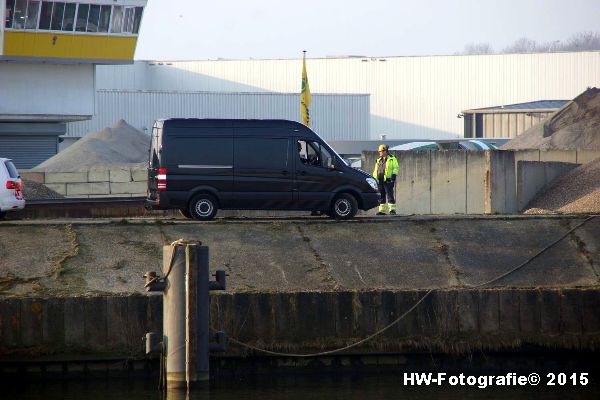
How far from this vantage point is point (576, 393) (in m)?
17.6

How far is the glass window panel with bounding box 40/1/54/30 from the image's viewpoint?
53375 millimetres

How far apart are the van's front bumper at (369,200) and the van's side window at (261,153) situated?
71.2 inches

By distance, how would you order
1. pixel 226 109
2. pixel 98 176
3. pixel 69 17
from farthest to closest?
pixel 226 109 → pixel 69 17 → pixel 98 176

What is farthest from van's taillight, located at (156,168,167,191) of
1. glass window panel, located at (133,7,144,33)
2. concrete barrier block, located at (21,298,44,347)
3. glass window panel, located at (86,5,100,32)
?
glass window panel, located at (133,7,144,33)

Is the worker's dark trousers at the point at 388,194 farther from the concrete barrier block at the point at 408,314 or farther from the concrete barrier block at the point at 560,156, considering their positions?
the concrete barrier block at the point at 560,156

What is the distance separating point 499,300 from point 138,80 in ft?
219

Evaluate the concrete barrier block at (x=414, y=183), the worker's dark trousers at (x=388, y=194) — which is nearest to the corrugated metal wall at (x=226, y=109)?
the concrete barrier block at (x=414, y=183)

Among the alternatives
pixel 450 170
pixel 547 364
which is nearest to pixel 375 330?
pixel 547 364

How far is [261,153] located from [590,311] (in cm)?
782

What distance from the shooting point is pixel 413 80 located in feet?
284

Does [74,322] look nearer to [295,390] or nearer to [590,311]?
[295,390]

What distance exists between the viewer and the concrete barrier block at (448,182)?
3159 cm

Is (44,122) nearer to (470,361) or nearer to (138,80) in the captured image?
(138,80)

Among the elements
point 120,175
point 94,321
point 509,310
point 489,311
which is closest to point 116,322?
point 94,321
